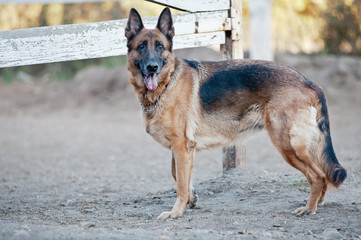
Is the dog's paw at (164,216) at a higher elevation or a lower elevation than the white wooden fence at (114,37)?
lower

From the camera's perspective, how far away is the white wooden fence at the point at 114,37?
4902 mm

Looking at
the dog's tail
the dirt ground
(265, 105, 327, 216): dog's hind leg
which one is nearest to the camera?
the dirt ground

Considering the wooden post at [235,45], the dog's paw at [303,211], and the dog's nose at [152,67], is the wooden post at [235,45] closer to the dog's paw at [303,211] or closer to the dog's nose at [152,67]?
the dog's paw at [303,211]

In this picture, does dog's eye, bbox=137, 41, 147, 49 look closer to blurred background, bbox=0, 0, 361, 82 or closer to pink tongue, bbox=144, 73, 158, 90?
pink tongue, bbox=144, 73, 158, 90

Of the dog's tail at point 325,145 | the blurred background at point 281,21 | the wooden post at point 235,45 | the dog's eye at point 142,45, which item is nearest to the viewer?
the dog's tail at point 325,145

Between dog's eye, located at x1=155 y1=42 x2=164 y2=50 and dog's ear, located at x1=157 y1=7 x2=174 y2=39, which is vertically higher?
dog's ear, located at x1=157 y1=7 x2=174 y2=39

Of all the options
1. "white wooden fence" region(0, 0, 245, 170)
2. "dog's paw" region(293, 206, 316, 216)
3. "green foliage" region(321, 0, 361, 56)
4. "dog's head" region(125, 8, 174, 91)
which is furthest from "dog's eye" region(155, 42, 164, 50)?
"green foliage" region(321, 0, 361, 56)

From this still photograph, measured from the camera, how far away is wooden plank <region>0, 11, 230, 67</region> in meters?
4.87

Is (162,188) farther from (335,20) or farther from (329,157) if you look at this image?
(335,20)

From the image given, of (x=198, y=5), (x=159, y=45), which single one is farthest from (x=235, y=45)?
(x=159, y=45)

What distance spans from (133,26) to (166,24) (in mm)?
346

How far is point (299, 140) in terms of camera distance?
4.58 meters

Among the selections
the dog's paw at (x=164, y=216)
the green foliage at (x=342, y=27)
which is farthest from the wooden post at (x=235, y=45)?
the green foliage at (x=342, y=27)

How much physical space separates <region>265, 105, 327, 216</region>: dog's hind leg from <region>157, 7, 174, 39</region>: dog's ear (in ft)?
4.47
